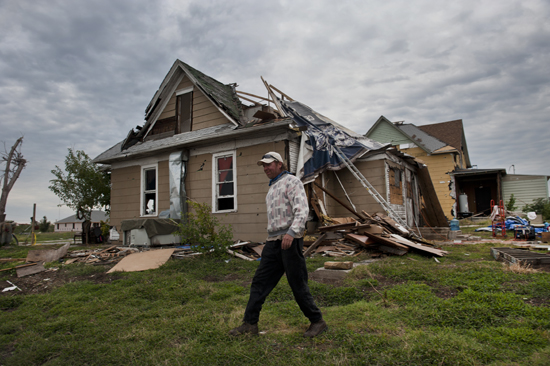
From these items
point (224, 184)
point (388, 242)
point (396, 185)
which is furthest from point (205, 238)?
point (396, 185)

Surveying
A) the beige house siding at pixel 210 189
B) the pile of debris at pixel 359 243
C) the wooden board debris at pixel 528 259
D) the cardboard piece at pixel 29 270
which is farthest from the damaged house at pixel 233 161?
the wooden board debris at pixel 528 259

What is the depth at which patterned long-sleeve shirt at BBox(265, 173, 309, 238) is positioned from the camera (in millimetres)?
3244

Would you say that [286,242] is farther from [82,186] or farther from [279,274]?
[82,186]

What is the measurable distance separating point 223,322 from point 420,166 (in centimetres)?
1262

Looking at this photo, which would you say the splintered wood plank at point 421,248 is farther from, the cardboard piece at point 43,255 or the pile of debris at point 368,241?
the cardboard piece at point 43,255

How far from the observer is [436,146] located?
23.1 metres

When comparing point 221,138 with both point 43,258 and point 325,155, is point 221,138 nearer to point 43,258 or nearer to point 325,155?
point 325,155

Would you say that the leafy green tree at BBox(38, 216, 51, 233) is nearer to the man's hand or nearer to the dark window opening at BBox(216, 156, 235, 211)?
the dark window opening at BBox(216, 156, 235, 211)

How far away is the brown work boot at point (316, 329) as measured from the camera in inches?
122

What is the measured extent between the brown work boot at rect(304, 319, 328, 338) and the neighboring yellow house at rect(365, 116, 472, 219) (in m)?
21.3

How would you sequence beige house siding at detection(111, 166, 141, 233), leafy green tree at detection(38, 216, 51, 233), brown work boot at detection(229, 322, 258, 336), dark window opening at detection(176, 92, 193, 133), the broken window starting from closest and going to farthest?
brown work boot at detection(229, 322, 258, 336)
the broken window
dark window opening at detection(176, 92, 193, 133)
beige house siding at detection(111, 166, 141, 233)
leafy green tree at detection(38, 216, 51, 233)

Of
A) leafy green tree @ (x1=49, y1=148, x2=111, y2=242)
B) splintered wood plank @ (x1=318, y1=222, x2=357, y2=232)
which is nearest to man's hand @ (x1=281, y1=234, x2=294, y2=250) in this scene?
splintered wood plank @ (x1=318, y1=222, x2=357, y2=232)

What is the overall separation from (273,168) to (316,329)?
1.63m

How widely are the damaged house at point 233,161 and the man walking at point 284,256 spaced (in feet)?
19.5
